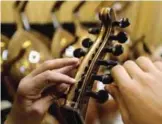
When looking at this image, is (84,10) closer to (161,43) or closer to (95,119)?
(161,43)

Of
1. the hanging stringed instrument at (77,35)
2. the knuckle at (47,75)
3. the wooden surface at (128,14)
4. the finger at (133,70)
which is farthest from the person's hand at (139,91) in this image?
the wooden surface at (128,14)

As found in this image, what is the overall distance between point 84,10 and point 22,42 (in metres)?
0.44

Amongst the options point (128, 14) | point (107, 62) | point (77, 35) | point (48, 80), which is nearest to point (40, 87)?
point (48, 80)

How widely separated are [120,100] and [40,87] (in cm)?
13

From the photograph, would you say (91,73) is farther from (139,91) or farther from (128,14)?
(128,14)

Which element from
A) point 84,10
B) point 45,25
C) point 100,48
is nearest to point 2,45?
point 45,25

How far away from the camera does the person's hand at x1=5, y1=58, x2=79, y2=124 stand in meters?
0.54

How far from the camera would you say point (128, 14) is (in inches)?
68.1

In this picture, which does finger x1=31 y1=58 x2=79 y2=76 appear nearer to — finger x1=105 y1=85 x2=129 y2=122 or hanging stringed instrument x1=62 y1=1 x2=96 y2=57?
finger x1=105 y1=85 x2=129 y2=122

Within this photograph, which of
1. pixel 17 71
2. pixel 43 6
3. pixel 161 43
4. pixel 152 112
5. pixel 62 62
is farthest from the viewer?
pixel 161 43

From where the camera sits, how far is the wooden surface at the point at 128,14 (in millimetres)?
1373

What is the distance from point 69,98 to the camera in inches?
21.4

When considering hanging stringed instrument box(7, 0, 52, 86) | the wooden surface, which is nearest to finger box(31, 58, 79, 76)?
hanging stringed instrument box(7, 0, 52, 86)

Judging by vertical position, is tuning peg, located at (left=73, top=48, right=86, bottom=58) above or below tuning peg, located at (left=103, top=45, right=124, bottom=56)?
below
